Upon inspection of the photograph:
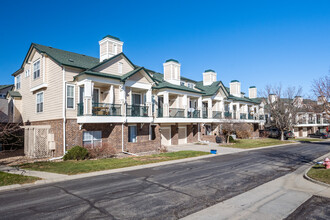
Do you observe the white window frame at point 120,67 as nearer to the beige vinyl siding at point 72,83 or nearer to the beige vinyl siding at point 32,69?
the beige vinyl siding at point 72,83

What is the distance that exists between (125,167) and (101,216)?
26.3 feet

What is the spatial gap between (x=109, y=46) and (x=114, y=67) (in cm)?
258

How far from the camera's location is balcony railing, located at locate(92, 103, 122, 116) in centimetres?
1959

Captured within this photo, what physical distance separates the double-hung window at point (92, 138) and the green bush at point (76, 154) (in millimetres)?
1741

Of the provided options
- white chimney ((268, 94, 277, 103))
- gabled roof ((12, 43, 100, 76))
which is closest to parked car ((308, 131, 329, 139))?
white chimney ((268, 94, 277, 103))

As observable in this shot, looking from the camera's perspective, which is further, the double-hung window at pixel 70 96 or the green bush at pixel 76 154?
the double-hung window at pixel 70 96

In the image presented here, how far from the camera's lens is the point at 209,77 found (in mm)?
38531

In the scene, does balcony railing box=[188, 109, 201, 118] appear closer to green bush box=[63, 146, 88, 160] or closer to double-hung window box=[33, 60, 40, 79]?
green bush box=[63, 146, 88, 160]

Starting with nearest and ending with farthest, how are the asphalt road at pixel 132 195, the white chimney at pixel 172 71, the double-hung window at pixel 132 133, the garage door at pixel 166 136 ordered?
the asphalt road at pixel 132 195 → the double-hung window at pixel 132 133 → the garage door at pixel 166 136 → the white chimney at pixel 172 71

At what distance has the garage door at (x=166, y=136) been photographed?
28222mm

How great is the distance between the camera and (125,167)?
14539mm

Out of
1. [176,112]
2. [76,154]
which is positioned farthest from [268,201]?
[176,112]

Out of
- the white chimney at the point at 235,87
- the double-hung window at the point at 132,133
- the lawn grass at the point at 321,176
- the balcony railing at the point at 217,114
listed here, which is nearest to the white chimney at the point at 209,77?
the white chimney at the point at 235,87

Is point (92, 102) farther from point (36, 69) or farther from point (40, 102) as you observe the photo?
point (36, 69)
